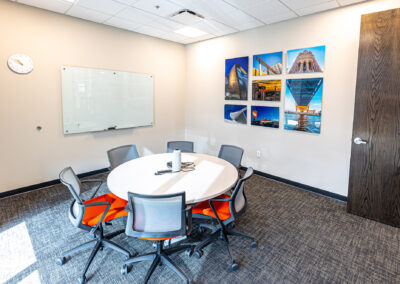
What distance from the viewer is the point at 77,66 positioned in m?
3.99

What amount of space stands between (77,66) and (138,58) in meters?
1.22

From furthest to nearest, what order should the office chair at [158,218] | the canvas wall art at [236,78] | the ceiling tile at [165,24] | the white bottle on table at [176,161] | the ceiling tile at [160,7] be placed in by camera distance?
the canvas wall art at [236,78] → the ceiling tile at [165,24] → the ceiling tile at [160,7] → the white bottle on table at [176,161] → the office chair at [158,218]

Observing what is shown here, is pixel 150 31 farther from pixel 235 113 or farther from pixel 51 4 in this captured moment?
pixel 235 113

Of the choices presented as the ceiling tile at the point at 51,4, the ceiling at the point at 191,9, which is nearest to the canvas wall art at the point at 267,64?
the ceiling at the point at 191,9

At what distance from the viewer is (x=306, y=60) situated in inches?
144

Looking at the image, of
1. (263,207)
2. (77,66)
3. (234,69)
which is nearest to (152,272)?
(263,207)

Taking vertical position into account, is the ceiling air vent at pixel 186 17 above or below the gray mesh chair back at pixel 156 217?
above

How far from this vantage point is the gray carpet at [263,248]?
2.07 m

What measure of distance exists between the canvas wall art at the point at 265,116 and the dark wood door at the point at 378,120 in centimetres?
130

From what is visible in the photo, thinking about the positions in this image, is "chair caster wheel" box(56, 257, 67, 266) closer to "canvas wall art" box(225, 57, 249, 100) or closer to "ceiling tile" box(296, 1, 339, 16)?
"canvas wall art" box(225, 57, 249, 100)

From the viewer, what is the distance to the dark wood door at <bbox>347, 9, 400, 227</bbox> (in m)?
2.71

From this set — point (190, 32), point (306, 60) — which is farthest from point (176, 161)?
point (190, 32)

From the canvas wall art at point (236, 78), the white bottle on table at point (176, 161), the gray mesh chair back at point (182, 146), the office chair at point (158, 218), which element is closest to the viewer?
the office chair at point (158, 218)

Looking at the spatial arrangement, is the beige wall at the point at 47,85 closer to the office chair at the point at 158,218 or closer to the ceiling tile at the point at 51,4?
the ceiling tile at the point at 51,4
